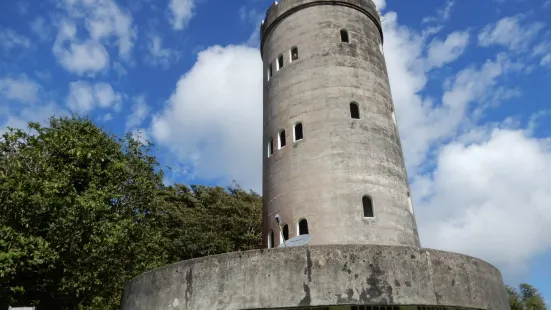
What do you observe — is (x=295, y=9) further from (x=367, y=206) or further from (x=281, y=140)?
(x=367, y=206)

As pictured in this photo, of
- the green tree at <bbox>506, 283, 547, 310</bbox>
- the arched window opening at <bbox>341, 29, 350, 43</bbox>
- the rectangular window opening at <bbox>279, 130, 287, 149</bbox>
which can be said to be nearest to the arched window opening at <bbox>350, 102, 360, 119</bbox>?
the rectangular window opening at <bbox>279, 130, 287, 149</bbox>

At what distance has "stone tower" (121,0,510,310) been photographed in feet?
36.4

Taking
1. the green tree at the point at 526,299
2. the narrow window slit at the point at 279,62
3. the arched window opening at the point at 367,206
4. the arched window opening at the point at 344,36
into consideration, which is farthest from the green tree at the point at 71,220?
the green tree at the point at 526,299

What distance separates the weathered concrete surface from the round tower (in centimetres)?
556

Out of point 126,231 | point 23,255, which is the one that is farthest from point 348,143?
point 23,255

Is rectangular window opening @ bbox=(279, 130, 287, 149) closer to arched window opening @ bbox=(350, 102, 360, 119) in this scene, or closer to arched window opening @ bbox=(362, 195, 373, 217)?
arched window opening @ bbox=(350, 102, 360, 119)

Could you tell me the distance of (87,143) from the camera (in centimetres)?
2214

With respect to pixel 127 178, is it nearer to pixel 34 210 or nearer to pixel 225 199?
pixel 34 210

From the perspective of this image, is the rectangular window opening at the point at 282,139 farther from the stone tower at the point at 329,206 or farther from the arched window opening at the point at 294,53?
the arched window opening at the point at 294,53

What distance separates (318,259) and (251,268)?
5.47 feet

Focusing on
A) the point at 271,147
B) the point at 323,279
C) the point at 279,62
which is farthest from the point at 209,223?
the point at 323,279

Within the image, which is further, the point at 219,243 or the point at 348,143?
the point at 219,243

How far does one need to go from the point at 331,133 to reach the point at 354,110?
180 centimetres

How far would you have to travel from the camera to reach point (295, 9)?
2238 cm
